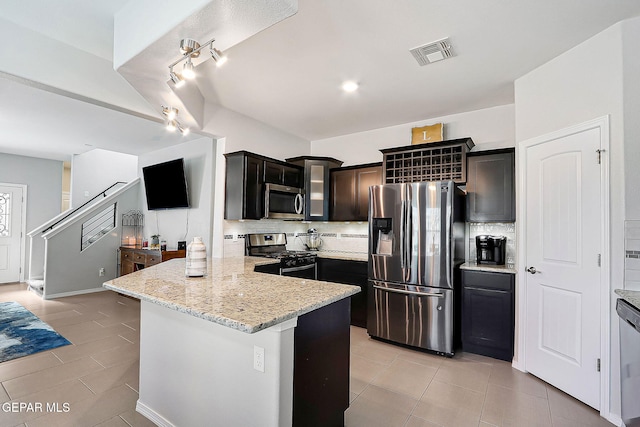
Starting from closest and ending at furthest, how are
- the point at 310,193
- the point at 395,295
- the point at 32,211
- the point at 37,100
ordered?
the point at 395,295, the point at 37,100, the point at 310,193, the point at 32,211

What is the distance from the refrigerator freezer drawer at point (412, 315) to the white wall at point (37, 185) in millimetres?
7018

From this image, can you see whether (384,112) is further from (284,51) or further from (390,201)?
(284,51)

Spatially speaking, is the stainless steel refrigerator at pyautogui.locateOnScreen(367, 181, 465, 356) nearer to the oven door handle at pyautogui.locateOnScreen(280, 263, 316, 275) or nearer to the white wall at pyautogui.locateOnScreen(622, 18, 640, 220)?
the oven door handle at pyautogui.locateOnScreen(280, 263, 316, 275)

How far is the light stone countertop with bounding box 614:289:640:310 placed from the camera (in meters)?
1.83

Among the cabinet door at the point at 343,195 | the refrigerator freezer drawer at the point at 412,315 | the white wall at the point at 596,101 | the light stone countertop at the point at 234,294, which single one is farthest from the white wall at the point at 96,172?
the white wall at the point at 596,101

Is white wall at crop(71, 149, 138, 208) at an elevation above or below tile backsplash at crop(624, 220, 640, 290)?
above

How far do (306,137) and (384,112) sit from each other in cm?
166

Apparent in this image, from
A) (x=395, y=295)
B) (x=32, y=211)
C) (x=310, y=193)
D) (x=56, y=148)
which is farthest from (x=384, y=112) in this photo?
(x=32, y=211)

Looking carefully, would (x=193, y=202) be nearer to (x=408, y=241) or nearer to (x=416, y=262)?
(x=408, y=241)

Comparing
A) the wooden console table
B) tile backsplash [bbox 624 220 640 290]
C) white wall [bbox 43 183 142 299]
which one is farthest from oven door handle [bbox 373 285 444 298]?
white wall [bbox 43 183 142 299]

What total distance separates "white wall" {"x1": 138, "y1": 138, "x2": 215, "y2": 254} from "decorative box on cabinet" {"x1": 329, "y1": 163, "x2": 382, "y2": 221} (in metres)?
1.79

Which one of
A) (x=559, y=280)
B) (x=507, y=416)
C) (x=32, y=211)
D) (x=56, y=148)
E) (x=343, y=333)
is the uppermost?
(x=56, y=148)

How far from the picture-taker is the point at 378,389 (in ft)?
8.37

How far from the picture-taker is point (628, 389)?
1.92 meters
